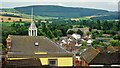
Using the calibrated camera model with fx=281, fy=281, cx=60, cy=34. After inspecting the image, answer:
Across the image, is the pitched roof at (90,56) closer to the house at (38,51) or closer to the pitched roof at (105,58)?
the pitched roof at (105,58)

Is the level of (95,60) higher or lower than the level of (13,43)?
lower

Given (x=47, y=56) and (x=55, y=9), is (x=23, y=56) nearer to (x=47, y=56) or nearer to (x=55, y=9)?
(x=47, y=56)

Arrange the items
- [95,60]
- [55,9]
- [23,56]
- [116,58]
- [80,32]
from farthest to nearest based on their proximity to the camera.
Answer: [80,32]
[55,9]
[95,60]
[116,58]
[23,56]

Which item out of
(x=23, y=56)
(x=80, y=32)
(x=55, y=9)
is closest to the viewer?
(x=23, y=56)

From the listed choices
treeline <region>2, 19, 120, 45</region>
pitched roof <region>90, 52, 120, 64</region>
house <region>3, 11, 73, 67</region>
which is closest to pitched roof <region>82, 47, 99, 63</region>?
pitched roof <region>90, 52, 120, 64</region>

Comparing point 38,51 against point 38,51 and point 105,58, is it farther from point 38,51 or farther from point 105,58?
point 105,58


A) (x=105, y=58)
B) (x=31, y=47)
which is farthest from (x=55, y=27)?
(x=31, y=47)

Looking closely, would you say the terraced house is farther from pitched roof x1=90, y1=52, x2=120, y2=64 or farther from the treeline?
the treeline

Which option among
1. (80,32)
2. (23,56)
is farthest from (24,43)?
(80,32)
